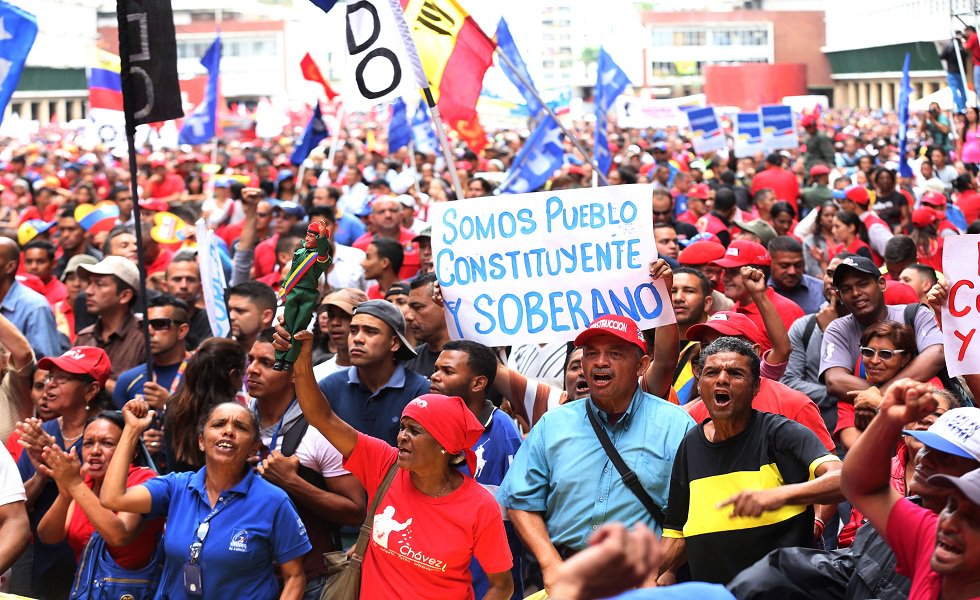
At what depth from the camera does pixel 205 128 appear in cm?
1850

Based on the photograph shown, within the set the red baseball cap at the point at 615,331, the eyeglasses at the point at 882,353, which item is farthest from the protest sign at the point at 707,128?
the red baseball cap at the point at 615,331

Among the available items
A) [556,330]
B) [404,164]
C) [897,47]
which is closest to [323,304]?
[556,330]

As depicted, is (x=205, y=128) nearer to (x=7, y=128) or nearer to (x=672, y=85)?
(x=7, y=128)

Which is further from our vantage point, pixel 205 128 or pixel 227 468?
pixel 205 128

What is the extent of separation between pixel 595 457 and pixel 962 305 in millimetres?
1700

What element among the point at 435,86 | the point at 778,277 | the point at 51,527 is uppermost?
the point at 435,86

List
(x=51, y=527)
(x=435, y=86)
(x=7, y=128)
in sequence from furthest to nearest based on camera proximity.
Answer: (x=7, y=128) → (x=435, y=86) → (x=51, y=527)

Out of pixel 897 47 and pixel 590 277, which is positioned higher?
pixel 897 47

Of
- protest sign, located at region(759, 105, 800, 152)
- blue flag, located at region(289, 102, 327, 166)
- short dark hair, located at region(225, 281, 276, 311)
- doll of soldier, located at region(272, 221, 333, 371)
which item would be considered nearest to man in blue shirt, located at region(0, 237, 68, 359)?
short dark hair, located at region(225, 281, 276, 311)

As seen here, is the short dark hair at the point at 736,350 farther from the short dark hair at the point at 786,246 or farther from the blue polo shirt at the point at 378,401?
the short dark hair at the point at 786,246

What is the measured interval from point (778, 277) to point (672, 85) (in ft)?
320

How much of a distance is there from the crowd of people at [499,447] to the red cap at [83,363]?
0.8 inches

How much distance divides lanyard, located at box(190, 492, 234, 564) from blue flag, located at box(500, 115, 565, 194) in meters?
8.46

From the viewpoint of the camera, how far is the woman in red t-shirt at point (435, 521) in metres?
4.70
